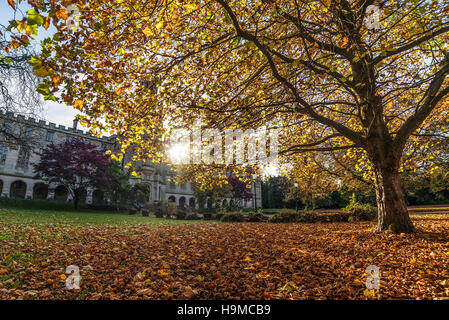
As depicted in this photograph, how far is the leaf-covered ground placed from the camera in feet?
9.29

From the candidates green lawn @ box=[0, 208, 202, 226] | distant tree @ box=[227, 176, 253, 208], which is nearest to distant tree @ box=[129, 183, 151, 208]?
green lawn @ box=[0, 208, 202, 226]

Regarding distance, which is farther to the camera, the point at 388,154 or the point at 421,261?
the point at 388,154

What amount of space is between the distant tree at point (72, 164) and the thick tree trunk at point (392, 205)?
945 inches

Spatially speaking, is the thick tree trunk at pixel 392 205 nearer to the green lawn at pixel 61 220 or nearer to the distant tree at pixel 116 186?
the green lawn at pixel 61 220

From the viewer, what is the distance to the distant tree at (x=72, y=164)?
21.3 meters

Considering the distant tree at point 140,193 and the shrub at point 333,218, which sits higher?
the distant tree at point 140,193

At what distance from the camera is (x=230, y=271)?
12.0 feet

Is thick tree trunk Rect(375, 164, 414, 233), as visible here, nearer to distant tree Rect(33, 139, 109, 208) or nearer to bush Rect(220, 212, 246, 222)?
bush Rect(220, 212, 246, 222)

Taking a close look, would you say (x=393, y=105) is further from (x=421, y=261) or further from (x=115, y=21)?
(x=115, y=21)

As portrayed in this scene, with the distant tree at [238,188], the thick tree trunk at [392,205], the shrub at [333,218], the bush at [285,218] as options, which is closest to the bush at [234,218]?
the bush at [285,218]

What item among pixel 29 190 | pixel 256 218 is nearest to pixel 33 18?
pixel 256 218

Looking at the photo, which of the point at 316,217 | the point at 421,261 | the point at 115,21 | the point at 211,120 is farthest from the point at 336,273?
the point at 316,217

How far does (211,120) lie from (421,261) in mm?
5600

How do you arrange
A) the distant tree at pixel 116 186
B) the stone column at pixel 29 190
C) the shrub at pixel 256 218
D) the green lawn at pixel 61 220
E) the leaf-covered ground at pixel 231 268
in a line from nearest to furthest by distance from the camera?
the leaf-covered ground at pixel 231 268 → the green lawn at pixel 61 220 → the shrub at pixel 256 218 → the distant tree at pixel 116 186 → the stone column at pixel 29 190
